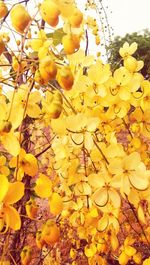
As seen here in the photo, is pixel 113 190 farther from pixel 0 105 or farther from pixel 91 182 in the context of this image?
pixel 0 105

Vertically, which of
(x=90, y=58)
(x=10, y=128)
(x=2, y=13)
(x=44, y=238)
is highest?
(x=90, y=58)

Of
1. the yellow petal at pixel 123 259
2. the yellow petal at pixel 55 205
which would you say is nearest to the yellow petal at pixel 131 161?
the yellow petal at pixel 55 205

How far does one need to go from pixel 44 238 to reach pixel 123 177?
0.47 ft

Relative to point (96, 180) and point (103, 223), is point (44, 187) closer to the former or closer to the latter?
point (96, 180)

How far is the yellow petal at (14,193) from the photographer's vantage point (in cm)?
56

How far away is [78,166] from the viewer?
2.72ft

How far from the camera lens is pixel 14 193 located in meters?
0.56

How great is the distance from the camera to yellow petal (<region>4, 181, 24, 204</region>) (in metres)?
0.56

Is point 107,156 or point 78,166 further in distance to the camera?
point 78,166

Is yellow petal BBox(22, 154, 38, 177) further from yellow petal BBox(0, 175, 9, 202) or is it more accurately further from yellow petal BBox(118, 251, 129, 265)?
yellow petal BBox(118, 251, 129, 265)

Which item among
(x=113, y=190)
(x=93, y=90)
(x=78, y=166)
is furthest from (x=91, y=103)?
(x=113, y=190)

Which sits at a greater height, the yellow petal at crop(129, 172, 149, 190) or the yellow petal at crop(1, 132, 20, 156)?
the yellow petal at crop(1, 132, 20, 156)

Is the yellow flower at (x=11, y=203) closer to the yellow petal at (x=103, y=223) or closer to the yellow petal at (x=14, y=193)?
the yellow petal at (x=14, y=193)

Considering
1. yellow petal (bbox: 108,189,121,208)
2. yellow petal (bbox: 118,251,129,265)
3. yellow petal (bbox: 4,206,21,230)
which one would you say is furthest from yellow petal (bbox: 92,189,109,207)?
yellow petal (bbox: 118,251,129,265)
